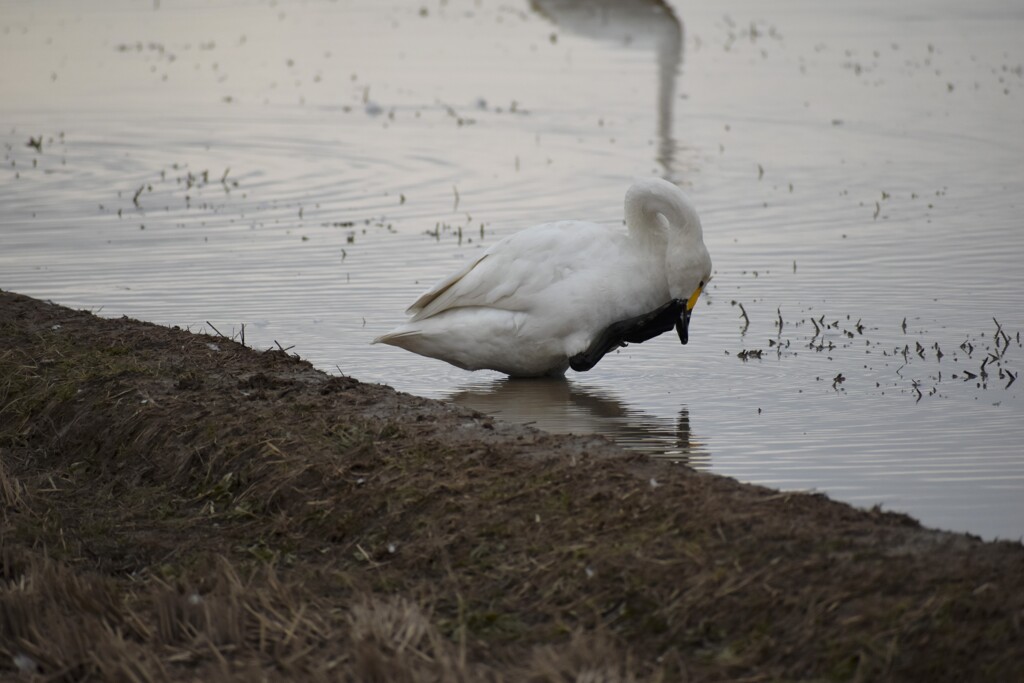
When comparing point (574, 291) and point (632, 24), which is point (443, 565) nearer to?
point (574, 291)

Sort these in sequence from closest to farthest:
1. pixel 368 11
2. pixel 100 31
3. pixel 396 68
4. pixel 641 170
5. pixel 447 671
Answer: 1. pixel 447 671
2. pixel 641 170
3. pixel 396 68
4. pixel 100 31
5. pixel 368 11

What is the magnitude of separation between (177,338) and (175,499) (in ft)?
8.49

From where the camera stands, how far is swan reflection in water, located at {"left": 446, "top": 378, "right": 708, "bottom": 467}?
25.1 feet

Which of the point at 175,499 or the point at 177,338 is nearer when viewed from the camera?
the point at 175,499

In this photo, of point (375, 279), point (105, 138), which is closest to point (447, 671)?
point (375, 279)

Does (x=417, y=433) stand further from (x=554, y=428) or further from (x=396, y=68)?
(x=396, y=68)

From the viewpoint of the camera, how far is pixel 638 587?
15.9 feet

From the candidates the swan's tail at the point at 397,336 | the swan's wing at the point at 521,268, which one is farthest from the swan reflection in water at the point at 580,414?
the swan's wing at the point at 521,268

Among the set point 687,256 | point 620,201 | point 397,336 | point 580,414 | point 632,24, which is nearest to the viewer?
point 580,414

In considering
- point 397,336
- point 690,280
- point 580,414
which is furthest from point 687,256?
point 397,336

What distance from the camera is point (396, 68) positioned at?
2744cm

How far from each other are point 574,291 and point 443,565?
368 cm

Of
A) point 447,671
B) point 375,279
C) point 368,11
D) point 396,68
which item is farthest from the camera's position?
point 368,11

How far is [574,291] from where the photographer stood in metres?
8.76
